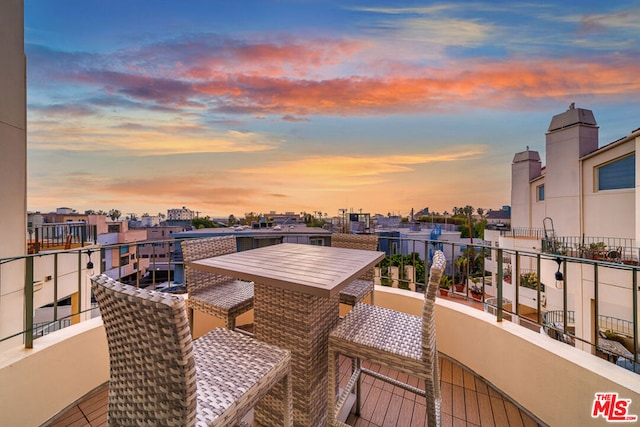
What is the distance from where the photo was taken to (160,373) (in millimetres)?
824

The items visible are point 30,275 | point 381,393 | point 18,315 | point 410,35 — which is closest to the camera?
point 30,275

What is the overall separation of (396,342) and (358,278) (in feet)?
3.32

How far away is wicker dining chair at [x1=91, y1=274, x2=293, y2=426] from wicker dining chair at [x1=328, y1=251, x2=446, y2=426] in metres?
0.51

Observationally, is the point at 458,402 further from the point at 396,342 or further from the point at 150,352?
the point at 150,352

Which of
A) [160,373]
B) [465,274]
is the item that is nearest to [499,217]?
[465,274]

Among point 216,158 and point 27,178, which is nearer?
point 27,178

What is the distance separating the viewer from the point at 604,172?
8.94 m

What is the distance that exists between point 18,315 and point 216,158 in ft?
17.6

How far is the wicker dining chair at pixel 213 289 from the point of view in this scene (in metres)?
2.05

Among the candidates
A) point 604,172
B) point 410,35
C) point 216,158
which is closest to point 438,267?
point 410,35

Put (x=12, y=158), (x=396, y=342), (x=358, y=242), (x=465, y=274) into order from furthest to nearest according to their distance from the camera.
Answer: (x=12, y=158)
(x=465, y=274)
(x=358, y=242)
(x=396, y=342)

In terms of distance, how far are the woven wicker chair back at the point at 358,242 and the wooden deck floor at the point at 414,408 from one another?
1.04 m

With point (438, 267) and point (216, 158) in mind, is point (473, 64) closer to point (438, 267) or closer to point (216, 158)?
point (438, 267)

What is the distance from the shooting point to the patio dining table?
1537mm
